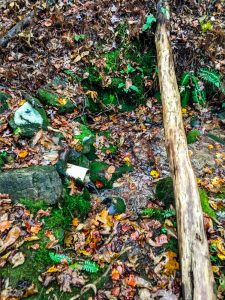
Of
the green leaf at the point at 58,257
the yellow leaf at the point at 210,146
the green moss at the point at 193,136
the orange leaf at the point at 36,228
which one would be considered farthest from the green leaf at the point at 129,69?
the green leaf at the point at 58,257

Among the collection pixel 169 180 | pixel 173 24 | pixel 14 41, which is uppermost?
pixel 173 24

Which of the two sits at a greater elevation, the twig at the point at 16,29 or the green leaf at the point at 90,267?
the twig at the point at 16,29

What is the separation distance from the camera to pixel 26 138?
4738 millimetres

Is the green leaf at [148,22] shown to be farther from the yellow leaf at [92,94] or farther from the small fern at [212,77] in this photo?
the yellow leaf at [92,94]

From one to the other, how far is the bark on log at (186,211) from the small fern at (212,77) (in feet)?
3.96

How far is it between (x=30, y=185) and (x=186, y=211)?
2.18 meters

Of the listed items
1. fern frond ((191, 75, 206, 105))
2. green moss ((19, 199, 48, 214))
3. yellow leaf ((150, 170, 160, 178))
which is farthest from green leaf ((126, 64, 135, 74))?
green moss ((19, 199, 48, 214))

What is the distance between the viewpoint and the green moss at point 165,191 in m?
4.09

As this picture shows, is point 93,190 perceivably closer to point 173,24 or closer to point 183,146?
point 183,146

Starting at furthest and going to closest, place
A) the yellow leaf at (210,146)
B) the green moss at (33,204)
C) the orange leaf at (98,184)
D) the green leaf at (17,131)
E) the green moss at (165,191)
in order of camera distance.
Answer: the yellow leaf at (210,146) < the green leaf at (17,131) < the orange leaf at (98,184) < the green moss at (165,191) < the green moss at (33,204)

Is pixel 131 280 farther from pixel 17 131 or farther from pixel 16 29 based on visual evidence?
pixel 16 29

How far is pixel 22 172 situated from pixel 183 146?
97.6 inches

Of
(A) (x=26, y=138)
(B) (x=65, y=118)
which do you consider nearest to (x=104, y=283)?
(A) (x=26, y=138)

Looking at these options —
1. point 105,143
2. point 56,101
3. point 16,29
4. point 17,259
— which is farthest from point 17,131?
point 16,29
